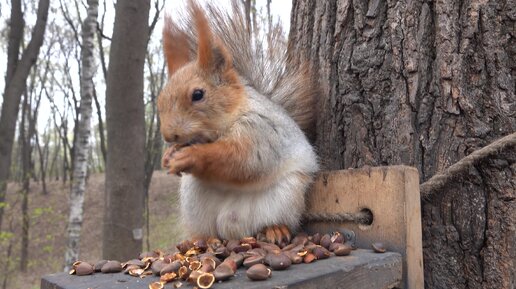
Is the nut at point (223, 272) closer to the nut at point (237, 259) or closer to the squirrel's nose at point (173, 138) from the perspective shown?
the nut at point (237, 259)

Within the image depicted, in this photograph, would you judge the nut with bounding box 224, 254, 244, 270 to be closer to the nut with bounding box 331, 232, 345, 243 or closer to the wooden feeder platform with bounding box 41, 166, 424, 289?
the wooden feeder platform with bounding box 41, 166, 424, 289

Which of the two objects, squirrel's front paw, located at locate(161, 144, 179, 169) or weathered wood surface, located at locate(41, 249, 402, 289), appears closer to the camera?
weathered wood surface, located at locate(41, 249, 402, 289)

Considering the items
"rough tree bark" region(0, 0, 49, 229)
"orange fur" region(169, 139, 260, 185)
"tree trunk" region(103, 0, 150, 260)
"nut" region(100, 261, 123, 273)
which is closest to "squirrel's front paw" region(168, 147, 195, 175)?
"orange fur" region(169, 139, 260, 185)

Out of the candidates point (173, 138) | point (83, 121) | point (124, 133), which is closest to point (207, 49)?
point (173, 138)

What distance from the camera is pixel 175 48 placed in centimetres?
128

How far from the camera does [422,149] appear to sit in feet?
3.62

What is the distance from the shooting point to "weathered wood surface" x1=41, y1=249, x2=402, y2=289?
0.78 meters

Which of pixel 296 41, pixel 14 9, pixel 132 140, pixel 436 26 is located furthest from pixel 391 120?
pixel 14 9

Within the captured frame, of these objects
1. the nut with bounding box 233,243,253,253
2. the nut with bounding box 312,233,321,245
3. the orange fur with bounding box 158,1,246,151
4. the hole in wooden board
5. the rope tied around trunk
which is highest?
the orange fur with bounding box 158,1,246,151

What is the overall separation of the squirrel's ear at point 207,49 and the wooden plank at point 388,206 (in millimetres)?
382

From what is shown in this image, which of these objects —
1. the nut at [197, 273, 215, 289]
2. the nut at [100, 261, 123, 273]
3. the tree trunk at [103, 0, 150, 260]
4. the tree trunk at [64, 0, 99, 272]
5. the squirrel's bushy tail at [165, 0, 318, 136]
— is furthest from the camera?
the tree trunk at [64, 0, 99, 272]

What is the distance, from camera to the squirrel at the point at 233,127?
3.43 ft

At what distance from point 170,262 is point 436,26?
0.77 metres

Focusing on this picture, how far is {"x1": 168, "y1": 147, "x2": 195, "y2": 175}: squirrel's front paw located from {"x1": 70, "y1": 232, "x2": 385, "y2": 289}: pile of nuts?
0.18 meters
